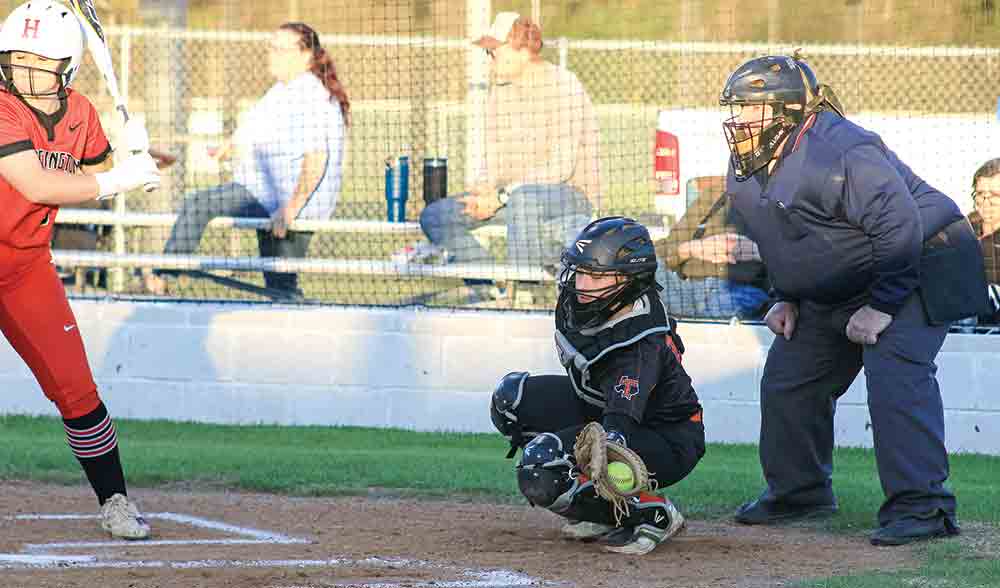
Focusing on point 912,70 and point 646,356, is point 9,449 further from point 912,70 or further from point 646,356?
point 912,70

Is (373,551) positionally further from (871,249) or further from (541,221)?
(541,221)

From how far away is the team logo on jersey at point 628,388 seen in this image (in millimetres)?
5047

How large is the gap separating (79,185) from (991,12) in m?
7.20

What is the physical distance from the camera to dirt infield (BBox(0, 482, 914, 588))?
188 inches

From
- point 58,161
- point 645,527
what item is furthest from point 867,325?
point 58,161

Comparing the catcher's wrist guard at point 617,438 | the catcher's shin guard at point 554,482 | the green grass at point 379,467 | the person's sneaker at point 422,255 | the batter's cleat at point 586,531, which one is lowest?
the green grass at point 379,467

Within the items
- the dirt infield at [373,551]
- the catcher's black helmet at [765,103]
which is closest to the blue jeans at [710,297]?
the dirt infield at [373,551]

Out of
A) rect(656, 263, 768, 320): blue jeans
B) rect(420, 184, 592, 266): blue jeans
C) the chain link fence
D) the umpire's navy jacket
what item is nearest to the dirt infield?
the umpire's navy jacket

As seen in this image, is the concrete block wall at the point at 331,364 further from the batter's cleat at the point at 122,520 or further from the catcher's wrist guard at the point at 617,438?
the catcher's wrist guard at the point at 617,438

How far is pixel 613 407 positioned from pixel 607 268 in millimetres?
527

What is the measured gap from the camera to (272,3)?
17812 mm

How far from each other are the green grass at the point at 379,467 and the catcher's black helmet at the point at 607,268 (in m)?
1.42

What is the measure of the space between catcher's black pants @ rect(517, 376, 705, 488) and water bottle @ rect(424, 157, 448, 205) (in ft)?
14.0

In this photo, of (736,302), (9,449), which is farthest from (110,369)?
(736,302)
